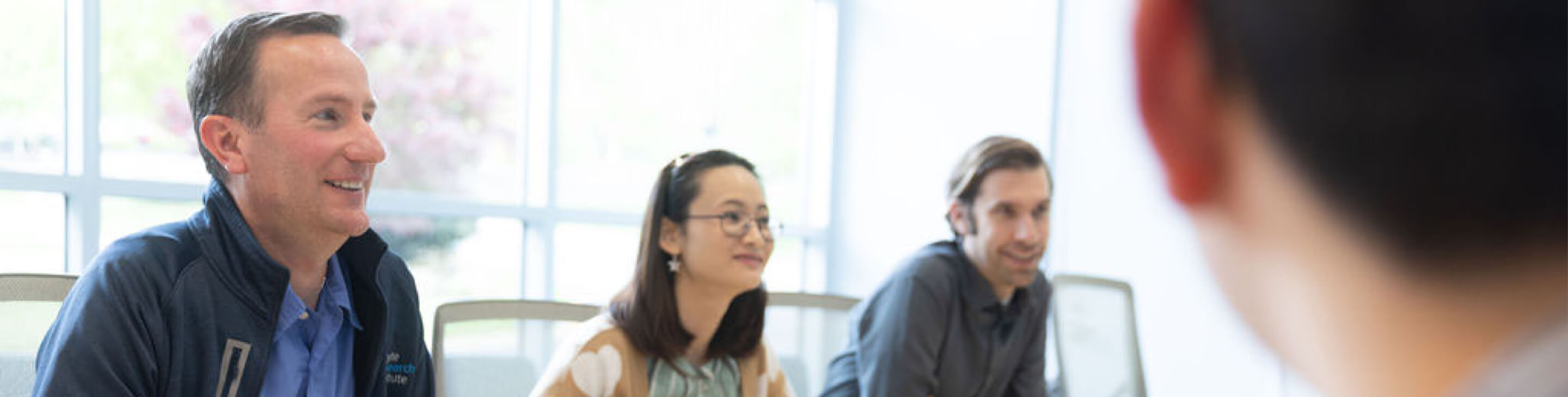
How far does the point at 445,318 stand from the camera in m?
2.20

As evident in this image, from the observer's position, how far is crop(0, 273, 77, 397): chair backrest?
1810 millimetres

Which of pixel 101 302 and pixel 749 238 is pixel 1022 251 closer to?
pixel 749 238

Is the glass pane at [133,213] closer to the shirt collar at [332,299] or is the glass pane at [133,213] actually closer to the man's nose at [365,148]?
the shirt collar at [332,299]

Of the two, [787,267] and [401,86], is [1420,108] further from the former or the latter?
[787,267]

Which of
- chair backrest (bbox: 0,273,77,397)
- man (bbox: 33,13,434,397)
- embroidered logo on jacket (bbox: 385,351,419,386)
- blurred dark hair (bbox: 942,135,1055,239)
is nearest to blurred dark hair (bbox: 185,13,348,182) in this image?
man (bbox: 33,13,434,397)

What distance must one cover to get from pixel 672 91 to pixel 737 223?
307cm

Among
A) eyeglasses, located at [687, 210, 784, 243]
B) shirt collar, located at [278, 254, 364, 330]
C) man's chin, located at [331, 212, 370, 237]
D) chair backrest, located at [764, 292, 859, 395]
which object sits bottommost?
chair backrest, located at [764, 292, 859, 395]

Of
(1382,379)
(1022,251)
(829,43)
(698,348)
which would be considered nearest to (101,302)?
(698,348)

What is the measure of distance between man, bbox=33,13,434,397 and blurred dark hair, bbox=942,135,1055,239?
143 centimetres

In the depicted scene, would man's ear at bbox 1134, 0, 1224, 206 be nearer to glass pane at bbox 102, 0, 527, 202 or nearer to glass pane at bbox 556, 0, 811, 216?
glass pane at bbox 102, 0, 527, 202

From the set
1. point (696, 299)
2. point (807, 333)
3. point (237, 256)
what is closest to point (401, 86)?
point (807, 333)

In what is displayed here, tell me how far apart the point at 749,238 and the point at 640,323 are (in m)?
0.29

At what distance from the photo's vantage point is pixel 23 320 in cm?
183

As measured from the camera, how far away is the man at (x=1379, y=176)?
0.28m
